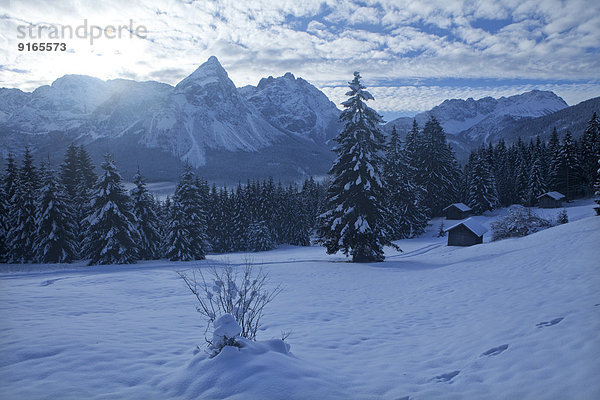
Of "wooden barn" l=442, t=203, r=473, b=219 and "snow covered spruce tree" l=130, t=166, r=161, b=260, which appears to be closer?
"snow covered spruce tree" l=130, t=166, r=161, b=260

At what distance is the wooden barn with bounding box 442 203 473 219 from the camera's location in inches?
1826

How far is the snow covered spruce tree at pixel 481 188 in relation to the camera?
49.4 m

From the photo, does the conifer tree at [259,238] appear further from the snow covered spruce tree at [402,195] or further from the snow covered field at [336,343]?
the snow covered field at [336,343]

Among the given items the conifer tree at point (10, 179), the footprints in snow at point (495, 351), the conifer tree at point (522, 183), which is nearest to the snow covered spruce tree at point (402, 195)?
the conifer tree at point (522, 183)

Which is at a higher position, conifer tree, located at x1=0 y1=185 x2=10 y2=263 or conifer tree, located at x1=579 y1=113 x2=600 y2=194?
conifer tree, located at x1=579 y1=113 x2=600 y2=194

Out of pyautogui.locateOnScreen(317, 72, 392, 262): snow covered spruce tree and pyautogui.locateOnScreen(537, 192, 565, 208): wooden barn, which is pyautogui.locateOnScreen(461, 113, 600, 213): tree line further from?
pyautogui.locateOnScreen(317, 72, 392, 262): snow covered spruce tree

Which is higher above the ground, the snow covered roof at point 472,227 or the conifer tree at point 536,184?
the conifer tree at point 536,184

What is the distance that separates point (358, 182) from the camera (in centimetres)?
2116

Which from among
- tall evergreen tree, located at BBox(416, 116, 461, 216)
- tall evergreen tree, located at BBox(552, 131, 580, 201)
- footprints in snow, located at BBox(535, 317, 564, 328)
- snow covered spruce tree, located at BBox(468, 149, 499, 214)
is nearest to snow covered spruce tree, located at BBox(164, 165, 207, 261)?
footprints in snow, located at BBox(535, 317, 564, 328)

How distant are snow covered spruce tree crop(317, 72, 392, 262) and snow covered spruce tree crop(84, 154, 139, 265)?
56.6 feet

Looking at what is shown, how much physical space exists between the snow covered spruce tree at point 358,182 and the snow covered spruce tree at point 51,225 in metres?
24.2

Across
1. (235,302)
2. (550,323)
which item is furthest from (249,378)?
(550,323)

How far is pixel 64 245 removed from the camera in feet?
95.1

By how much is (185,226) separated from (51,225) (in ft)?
36.7
